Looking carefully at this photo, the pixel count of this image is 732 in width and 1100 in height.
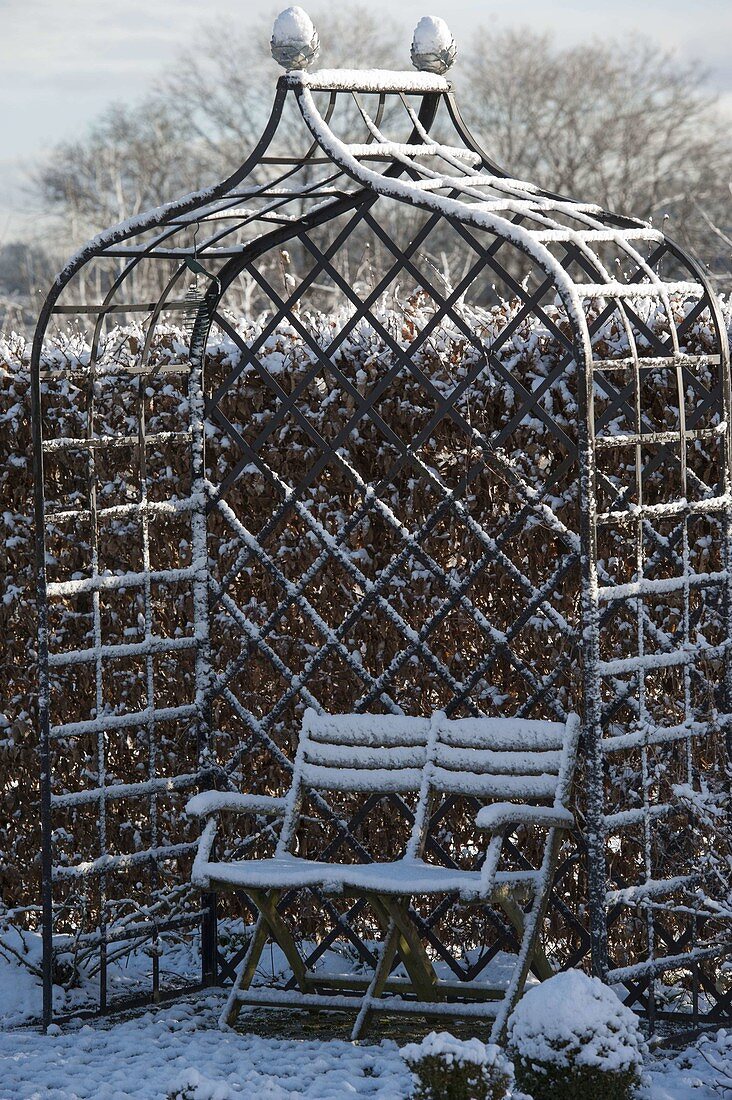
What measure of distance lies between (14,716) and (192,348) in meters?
1.56

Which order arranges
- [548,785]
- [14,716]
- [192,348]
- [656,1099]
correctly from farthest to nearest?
1. [14,716]
2. [192,348]
3. [548,785]
4. [656,1099]

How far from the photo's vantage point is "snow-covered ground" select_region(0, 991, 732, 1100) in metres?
3.69

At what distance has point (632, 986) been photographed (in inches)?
171

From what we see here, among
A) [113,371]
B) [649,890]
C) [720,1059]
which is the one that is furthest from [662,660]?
[113,371]

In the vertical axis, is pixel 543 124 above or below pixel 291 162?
above

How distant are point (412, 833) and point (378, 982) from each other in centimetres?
47

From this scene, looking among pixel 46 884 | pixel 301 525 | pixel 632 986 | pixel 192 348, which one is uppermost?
pixel 192 348

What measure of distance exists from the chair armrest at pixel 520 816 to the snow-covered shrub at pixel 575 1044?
538mm

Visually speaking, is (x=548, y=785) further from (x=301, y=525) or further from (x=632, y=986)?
(x=301, y=525)

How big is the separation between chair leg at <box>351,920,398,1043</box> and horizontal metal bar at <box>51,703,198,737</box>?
1.14 m

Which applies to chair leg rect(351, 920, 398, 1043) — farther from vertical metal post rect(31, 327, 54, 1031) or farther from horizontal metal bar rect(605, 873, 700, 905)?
vertical metal post rect(31, 327, 54, 1031)

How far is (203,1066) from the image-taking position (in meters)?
3.94

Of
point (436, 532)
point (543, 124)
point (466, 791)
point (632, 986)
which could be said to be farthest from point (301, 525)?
point (543, 124)

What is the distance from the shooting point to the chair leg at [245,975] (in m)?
4.29
